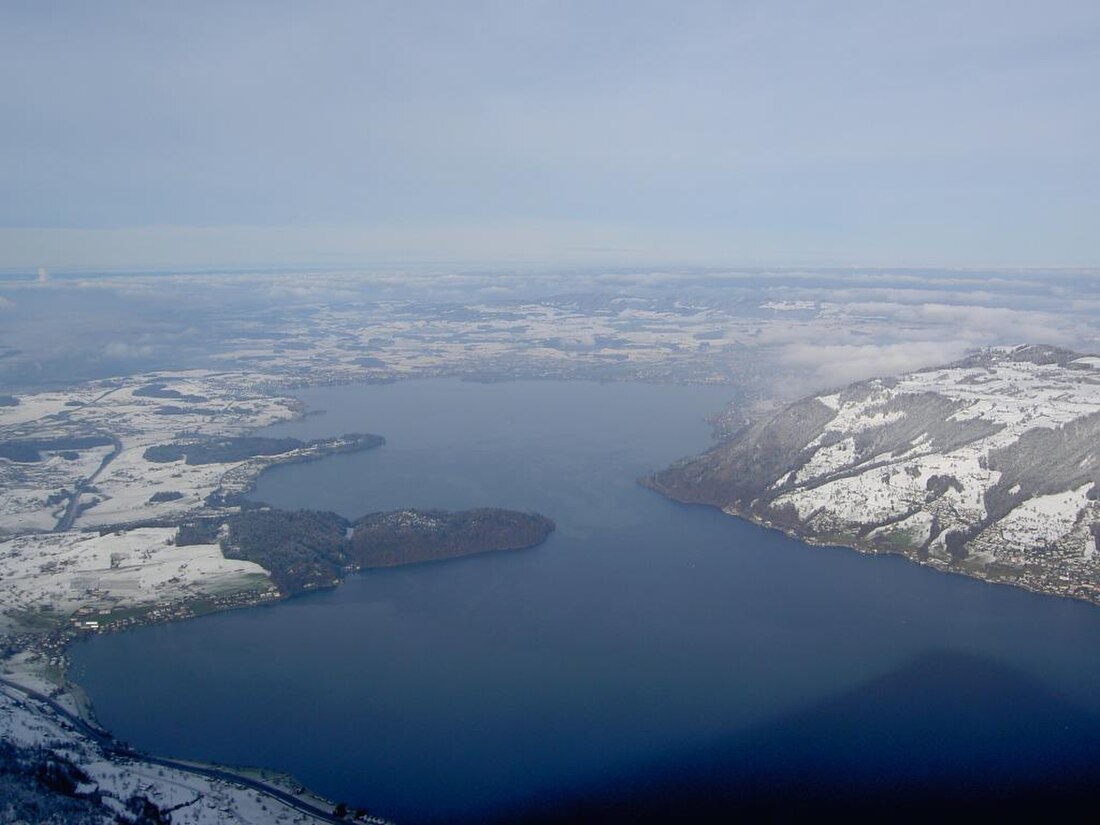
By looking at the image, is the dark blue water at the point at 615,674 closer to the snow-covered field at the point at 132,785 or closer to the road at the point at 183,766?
the road at the point at 183,766

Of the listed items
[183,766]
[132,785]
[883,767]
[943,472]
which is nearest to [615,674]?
[883,767]

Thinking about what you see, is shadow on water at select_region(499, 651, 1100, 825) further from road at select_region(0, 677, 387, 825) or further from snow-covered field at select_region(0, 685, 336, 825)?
snow-covered field at select_region(0, 685, 336, 825)

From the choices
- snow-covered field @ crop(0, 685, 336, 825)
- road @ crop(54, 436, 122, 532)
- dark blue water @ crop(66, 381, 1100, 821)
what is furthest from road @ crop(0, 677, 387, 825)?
road @ crop(54, 436, 122, 532)

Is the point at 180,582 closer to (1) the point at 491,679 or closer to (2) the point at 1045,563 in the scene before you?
(1) the point at 491,679

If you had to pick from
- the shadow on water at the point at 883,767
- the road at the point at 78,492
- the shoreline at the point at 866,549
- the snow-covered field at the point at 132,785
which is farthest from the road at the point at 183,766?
the shoreline at the point at 866,549

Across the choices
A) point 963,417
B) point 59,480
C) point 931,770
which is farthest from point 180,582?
point 963,417

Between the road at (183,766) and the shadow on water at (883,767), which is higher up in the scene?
the shadow on water at (883,767)
